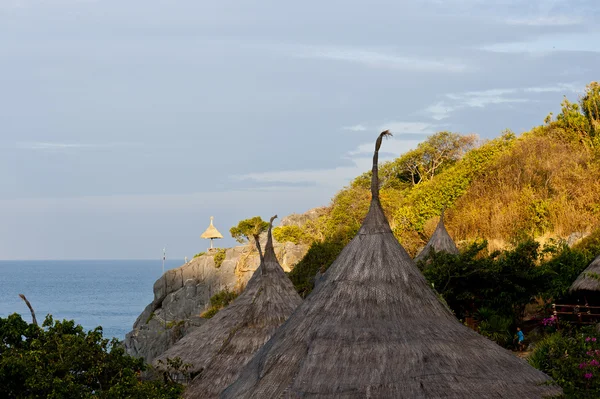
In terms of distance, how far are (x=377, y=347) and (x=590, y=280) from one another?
968 centimetres

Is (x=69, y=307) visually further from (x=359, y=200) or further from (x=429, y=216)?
(x=429, y=216)

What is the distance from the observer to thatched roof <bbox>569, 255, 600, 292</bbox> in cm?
1750

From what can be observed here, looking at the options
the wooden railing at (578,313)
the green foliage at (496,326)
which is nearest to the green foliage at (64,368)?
the green foliage at (496,326)

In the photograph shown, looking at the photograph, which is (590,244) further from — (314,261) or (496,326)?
(314,261)

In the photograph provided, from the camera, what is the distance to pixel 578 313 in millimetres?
17922

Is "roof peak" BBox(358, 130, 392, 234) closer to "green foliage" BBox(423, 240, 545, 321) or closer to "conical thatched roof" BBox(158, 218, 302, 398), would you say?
"conical thatched roof" BBox(158, 218, 302, 398)

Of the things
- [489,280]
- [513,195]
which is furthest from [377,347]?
[513,195]

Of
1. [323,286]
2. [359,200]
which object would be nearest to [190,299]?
[359,200]

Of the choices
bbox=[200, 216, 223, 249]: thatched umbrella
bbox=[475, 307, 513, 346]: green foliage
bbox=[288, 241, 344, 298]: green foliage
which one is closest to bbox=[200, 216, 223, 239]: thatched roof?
bbox=[200, 216, 223, 249]: thatched umbrella

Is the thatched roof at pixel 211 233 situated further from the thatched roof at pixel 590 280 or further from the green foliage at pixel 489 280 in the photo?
the thatched roof at pixel 590 280

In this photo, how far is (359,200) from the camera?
44500mm

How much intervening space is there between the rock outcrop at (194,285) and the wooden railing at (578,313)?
23.2 metres

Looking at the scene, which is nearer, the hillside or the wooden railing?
the wooden railing

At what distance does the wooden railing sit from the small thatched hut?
0.37 meters
